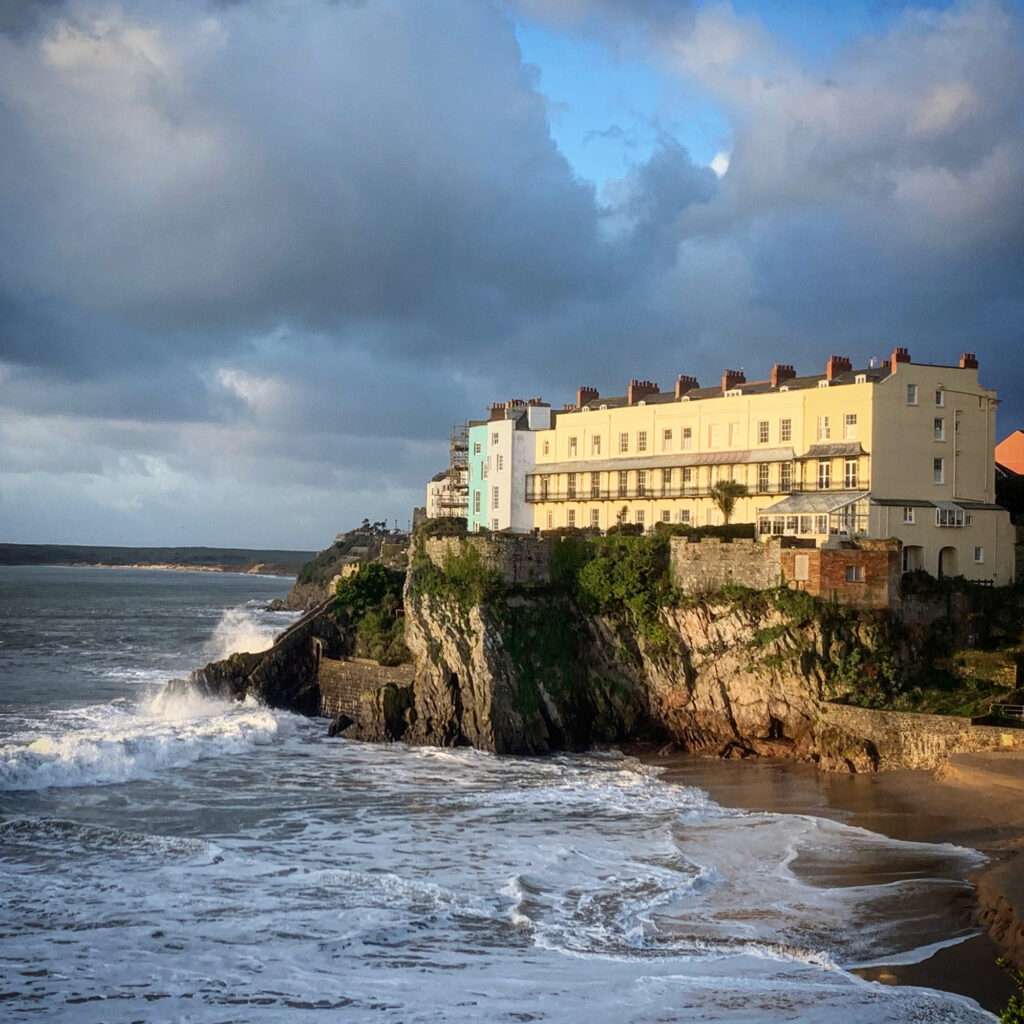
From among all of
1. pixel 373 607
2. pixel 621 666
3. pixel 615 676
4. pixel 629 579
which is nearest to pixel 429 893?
pixel 615 676

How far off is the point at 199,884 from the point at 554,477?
32.7 m

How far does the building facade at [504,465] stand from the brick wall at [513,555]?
11742 mm

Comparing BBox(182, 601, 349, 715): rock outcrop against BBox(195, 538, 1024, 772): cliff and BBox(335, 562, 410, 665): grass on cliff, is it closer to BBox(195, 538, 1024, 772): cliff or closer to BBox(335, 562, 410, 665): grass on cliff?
BBox(335, 562, 410, 665): grass on cliff

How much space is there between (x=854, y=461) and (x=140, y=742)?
25547 mm

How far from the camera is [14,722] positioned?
40.8 metres

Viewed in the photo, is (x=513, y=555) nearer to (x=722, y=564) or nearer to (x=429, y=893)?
(x=722, y=564)

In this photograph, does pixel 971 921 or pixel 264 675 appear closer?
pixel 971 921

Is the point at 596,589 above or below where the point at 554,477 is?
below

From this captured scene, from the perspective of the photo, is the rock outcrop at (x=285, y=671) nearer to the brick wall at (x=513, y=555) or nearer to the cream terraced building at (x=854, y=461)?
the brick wall at (x=513, y=555)

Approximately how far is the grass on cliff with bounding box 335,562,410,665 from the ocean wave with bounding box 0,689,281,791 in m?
5.09

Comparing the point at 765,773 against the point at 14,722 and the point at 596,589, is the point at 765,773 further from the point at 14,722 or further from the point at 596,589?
the point at 14,722

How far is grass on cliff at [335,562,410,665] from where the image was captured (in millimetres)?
45031

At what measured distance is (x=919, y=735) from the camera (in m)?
31.4

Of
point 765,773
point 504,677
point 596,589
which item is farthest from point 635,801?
point 596,589
